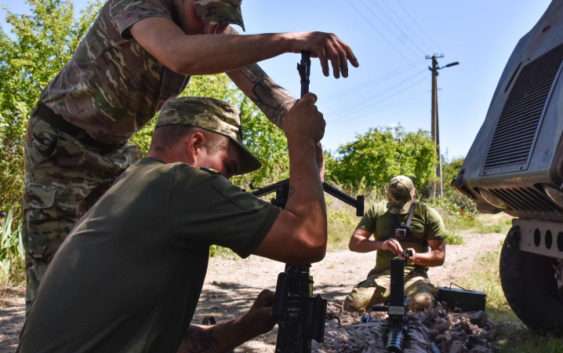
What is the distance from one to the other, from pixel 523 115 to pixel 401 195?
2.18 meters

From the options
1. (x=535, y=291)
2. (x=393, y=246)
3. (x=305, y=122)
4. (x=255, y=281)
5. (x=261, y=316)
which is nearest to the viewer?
(x=305, y=122)

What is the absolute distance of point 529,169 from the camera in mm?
2783

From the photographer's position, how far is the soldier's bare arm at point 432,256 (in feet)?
16.9

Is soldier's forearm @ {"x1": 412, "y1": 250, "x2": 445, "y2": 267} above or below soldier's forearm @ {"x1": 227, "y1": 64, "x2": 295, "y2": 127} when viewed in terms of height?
below

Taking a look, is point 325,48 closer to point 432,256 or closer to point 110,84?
point 110,84

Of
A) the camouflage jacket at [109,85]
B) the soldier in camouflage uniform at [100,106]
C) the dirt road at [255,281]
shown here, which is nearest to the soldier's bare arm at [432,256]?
the dirt road at [255,281]

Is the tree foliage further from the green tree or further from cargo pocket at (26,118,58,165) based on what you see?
cargo pocket at (26,118,58,165)

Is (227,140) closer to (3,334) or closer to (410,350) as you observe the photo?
(410,350)

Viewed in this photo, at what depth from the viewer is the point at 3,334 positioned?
446 cm

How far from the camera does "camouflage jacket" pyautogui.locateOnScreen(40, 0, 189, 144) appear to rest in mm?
2320

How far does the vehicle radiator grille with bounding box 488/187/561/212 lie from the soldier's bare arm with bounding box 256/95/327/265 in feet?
5.01

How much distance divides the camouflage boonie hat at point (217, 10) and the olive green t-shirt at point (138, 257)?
67 centimetres

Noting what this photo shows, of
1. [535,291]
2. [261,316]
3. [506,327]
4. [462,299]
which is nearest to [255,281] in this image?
[462,299]

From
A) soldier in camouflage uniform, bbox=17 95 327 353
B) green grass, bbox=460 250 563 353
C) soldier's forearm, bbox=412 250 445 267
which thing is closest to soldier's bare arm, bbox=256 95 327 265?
soldier in camouflage uniform, bbox=17 95 327 353
